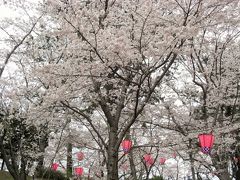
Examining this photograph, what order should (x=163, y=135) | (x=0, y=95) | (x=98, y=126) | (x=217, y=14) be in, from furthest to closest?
1. (x=98, y=126)
2. (x=163, y=135)
3. (x=0, y=95)
4. (x=217, y=14)

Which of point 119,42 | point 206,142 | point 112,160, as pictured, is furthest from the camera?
point 206,142

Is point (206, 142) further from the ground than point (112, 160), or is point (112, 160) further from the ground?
point (206, 142)

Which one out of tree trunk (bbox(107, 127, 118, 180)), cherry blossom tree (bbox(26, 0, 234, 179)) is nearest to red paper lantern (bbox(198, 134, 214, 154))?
cherry blossom tree (bbox(26, 0, 234, 179))

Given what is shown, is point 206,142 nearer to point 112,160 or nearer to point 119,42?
point 112,160

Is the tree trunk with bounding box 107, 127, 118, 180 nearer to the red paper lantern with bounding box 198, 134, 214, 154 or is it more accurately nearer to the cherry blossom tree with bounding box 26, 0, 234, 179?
the cherry blossom tree with bounding box 26, 0, 234, 179

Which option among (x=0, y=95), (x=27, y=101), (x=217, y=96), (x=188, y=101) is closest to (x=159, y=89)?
(x=188, y=101)

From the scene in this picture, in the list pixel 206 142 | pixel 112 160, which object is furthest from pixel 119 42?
pixel 206 142

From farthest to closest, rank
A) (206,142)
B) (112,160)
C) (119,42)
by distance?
(206,142) < (112,160) < (119,42)

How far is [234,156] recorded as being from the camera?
11.9 meters

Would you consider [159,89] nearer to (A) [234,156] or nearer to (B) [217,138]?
(B) [217,138]

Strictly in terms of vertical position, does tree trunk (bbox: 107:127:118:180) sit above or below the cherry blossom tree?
below

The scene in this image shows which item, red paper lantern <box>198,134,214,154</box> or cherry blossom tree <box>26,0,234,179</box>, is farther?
red paper lantern <box>198,134,214,154</box>

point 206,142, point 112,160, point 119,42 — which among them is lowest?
point 112,160

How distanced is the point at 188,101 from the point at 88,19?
679cm
